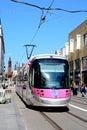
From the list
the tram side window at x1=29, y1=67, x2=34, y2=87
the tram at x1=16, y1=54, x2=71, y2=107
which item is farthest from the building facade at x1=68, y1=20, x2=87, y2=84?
the tram at x1=16, y1=54, x2=71, y2=107

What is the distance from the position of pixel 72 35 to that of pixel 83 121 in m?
62.7

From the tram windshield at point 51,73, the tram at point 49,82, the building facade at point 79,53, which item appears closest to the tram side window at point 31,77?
the tram at point 49,82

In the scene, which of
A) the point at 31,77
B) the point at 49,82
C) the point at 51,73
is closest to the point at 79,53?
the point at 31,77

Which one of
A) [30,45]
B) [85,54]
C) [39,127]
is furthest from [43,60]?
[30,45]

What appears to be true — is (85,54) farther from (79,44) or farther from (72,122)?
(72,122)

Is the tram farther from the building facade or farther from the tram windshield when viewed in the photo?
the building facade

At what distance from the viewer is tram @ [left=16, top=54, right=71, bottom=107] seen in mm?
22828

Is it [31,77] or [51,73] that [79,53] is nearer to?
[31,77]

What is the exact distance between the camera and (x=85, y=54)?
220 ft

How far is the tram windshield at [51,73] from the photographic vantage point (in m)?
23.1

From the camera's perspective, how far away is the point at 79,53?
7238cm

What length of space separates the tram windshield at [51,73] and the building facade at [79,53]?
138ft

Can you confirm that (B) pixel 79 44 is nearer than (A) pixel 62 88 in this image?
No

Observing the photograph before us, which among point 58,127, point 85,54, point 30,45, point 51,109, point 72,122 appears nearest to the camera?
point 58,127
